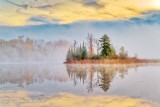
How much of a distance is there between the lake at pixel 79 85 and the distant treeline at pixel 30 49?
0.07 meters

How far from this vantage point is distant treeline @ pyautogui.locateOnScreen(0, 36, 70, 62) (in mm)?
3268

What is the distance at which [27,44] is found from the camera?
3.30 metres

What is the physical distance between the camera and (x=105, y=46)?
3.21 m

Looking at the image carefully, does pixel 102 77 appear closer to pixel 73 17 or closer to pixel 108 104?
pixel 108 104

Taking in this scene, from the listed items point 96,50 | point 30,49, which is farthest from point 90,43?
point 30,49

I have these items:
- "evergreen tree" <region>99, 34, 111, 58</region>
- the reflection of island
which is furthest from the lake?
"evergreen tree" <region>99, 34, 111, 58</region>

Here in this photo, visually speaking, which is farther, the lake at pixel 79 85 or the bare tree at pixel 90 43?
the bare tree at pixel 90 43

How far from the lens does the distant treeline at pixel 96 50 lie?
3.19 metres

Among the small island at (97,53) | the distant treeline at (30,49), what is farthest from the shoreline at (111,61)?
the distant treeline at (30,49)

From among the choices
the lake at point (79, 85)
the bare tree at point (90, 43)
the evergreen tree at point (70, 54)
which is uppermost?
the bare tree at point (90, 43)

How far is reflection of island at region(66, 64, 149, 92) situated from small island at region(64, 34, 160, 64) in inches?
1.8

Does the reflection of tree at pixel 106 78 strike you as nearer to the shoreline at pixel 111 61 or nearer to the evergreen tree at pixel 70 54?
the shoreline at pixel 111 61

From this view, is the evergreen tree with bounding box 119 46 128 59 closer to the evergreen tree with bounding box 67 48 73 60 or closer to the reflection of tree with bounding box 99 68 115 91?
the reflection of tree with bounding box 99 68 115 91

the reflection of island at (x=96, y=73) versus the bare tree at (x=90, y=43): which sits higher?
the bare tree at (x=90, y=43)
